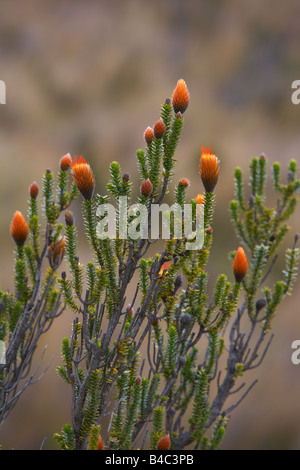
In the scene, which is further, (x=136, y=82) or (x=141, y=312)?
(x=136, y=82)

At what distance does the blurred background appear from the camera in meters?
4.25

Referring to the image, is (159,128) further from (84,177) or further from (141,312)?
(141,312)

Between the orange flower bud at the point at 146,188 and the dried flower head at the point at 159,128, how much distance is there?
113mm

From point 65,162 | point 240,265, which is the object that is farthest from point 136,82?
point 240,265

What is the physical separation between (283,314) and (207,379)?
2.26m

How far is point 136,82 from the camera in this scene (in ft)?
15.3

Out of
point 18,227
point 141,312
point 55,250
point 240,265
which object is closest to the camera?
point 141,312

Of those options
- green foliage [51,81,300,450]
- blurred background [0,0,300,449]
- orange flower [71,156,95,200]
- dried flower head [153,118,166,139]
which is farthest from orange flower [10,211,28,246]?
blurred background [0,0,300,449]

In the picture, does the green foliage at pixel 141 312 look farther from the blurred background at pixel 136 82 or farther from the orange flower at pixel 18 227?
the blurred background at pixel 136 82

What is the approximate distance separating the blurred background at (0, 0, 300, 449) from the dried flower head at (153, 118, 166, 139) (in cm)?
292

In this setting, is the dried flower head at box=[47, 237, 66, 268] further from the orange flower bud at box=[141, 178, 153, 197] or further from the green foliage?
the orange flower bud at box=[141, 178, 153, 197]

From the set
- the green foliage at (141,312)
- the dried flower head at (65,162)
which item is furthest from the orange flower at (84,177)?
the dried flower head at (65,162)

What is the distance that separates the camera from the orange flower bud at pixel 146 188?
3.53 ft

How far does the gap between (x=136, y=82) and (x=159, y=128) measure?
3.80 m
